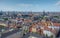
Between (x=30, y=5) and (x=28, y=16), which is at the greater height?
(x=30, y=5)

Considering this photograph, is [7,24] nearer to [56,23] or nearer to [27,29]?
[27,29]

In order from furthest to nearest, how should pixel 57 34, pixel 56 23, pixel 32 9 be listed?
pixel 32 9 → pixel 56 23 → pixel 57 34

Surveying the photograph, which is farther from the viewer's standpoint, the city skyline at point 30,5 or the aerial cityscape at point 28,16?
the city skyline at point 30,5

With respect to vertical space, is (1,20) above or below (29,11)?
below

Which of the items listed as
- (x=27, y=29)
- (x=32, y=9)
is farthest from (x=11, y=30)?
(x=32, y=9)

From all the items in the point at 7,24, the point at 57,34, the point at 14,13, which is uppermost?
the point at 14,13

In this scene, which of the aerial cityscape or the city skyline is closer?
the aerial cityscape
